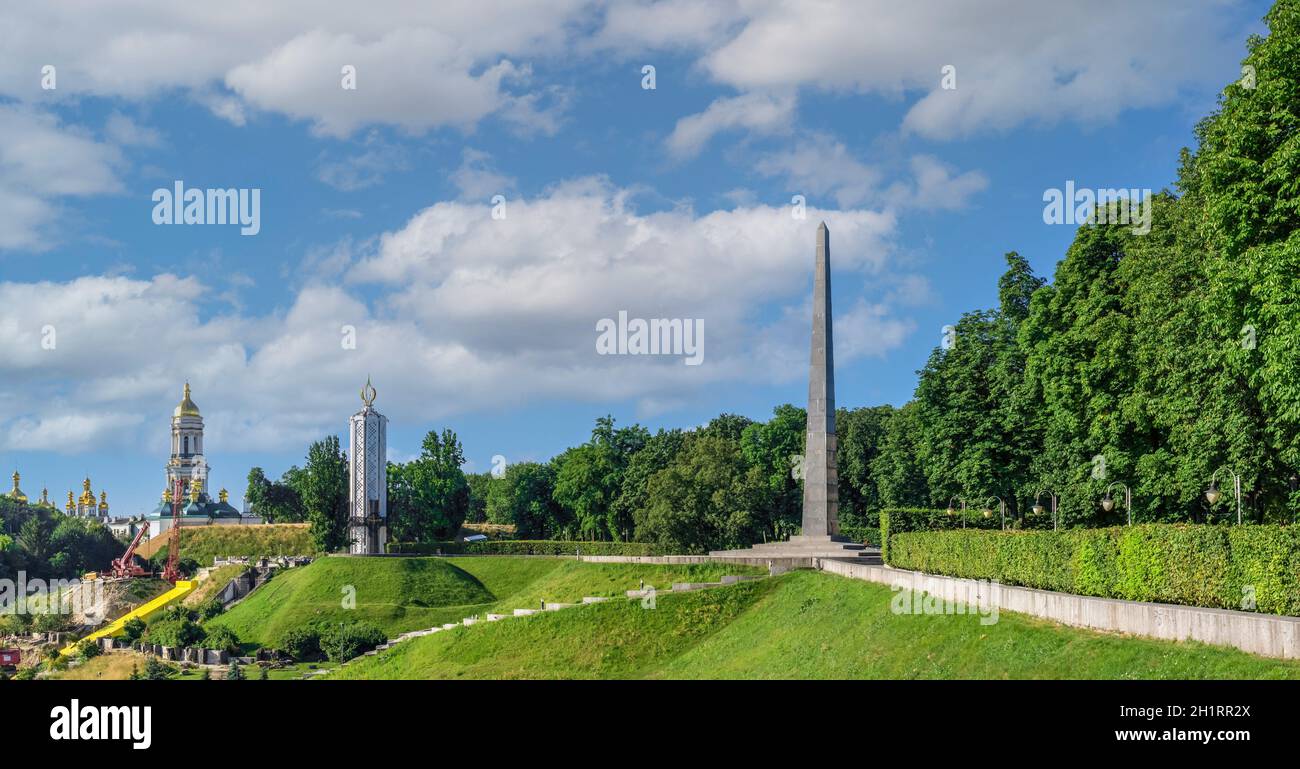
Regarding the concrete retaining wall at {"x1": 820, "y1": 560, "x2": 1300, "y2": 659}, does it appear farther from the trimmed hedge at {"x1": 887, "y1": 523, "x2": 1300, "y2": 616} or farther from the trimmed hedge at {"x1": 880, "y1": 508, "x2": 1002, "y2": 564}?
the trimmed hedge at {"x1": 880, "y1": 508, "x2": 1002, "y2": 564}

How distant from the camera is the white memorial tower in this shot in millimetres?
98312

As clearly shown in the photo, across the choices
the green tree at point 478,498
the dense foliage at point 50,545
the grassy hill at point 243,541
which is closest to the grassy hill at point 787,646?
the grassy hill at point 243,541

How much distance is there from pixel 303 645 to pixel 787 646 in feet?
126

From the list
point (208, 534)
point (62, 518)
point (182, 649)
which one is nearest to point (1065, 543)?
point (182, 649)

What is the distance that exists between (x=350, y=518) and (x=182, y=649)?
2720cm

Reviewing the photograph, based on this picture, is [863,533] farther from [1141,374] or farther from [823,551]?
→ [1141,374]

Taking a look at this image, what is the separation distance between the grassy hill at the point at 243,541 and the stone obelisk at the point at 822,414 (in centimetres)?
6751

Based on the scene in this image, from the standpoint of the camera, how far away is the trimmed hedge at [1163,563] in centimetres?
2405

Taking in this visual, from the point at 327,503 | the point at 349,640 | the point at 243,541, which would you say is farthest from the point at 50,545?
the point at 349,640

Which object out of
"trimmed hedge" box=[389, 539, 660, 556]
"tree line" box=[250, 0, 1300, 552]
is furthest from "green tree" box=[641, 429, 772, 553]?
"trimmed hedge" box=[389, 539, 660, 556]

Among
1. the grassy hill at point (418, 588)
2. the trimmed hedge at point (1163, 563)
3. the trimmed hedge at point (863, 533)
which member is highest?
the trimmed hedge at point (1163, 563)

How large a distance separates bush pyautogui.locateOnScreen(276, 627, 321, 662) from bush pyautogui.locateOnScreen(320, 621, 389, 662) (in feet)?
2.11

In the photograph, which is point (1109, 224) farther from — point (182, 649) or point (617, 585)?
point (182, 649)

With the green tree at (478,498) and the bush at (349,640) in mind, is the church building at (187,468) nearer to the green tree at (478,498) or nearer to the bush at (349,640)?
the green tree at (478,498)
